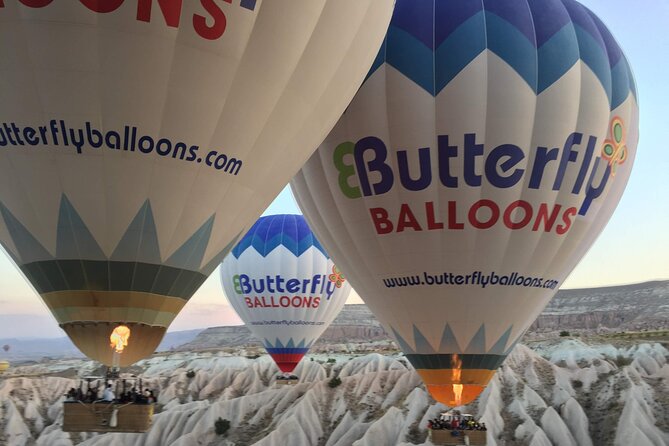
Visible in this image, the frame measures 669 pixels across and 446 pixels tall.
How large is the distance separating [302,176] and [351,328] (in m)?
121

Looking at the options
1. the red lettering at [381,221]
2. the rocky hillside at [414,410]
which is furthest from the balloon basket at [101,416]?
the rocky hillside at [414,410]

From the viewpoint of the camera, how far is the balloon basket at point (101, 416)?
988 cm

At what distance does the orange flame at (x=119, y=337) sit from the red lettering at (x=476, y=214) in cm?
782

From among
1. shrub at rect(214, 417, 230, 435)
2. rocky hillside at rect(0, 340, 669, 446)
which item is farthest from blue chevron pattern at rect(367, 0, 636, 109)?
shrub at rect(214, 417, 230, 435)

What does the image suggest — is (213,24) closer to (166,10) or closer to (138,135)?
(166,10)

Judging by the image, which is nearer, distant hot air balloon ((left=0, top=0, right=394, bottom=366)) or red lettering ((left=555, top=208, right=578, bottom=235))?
distant hot air balloon ((left=0, top=0, right=394, bottom=366))

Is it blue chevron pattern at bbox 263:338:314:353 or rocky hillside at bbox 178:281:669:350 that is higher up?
rocky hillside at bbox 178:281:669:350

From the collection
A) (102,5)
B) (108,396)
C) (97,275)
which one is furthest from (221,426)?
(102,5)

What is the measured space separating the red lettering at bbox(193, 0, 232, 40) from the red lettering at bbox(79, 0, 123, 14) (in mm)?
996

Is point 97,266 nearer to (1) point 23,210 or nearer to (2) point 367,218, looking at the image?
(1) point 23,210

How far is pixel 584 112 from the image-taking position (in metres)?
14.9

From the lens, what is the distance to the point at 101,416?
9.88m

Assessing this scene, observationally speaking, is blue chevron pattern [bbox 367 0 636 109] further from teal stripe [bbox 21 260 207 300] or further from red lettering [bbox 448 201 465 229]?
teal stripe [bbox 21 260 207 300]

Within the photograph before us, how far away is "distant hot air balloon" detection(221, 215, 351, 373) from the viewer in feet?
96.7
